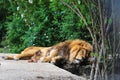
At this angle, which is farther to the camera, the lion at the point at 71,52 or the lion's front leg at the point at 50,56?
the lion's front leg at the point at 50,56

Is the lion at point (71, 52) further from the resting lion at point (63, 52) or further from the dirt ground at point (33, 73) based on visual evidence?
the dirt ground at point (33, 73)

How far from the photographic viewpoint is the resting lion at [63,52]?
26.3ft

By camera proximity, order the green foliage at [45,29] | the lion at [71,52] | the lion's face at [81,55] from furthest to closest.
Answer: the green foliage at [45,29]
the lion at [71,52]
the lion's face at [81,55]

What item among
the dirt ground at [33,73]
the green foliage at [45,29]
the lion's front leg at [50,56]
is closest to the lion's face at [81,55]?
the dirt ground at [33,73]

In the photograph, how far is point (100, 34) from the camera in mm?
4367

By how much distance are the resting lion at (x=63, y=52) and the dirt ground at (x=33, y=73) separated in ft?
1.80

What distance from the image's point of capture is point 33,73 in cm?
692

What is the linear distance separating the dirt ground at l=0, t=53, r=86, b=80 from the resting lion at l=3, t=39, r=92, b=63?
0.55 m

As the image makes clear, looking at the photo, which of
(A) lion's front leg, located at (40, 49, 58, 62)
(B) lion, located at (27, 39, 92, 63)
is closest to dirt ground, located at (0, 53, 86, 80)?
(B) lion, located at (27, 39, 92, 63)

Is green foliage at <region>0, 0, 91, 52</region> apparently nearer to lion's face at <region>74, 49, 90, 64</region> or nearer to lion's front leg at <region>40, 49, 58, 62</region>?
lion's front leg at <region>40, 49, 58, 62</region>

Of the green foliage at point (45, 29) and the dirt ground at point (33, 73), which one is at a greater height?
the green foliage at point (45, 29)

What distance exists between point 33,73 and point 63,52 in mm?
1738

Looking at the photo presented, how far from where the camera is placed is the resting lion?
316 inches

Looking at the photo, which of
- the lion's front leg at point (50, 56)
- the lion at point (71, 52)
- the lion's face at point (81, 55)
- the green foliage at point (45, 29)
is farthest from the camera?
the green foliage at point (45, 29)
